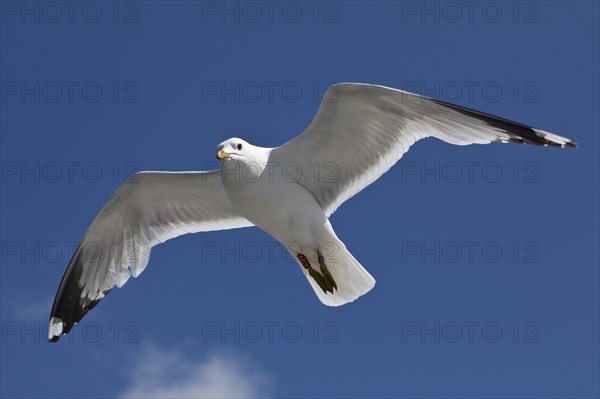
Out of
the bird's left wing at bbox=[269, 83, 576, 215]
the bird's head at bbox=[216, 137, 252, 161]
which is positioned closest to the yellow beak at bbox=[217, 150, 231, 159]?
the bird's head at bbox=[216, 137, 252, 161]

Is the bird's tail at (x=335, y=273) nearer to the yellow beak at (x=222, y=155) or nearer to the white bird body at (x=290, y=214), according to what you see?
the white bird body at (x=290, y=214)

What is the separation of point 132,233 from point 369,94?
2187 millimetres

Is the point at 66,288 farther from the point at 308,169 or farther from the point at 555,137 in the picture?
the point at 555,137

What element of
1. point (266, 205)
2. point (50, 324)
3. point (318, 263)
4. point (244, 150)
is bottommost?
point (50, 324)

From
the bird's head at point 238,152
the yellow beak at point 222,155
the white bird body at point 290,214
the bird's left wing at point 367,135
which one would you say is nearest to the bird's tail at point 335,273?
the white bird body at point 290,214

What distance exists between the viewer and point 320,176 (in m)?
5.41

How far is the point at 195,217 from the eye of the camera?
238 inches

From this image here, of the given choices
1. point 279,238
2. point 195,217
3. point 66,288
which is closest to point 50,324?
point 66,288

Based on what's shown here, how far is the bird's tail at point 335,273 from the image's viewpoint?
5176 millimetres

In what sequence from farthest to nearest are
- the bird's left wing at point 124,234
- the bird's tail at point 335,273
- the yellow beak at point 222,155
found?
the bird's left wing at point 124,234
the bird's tail at point 335,273
the yellow beak at point 222,155

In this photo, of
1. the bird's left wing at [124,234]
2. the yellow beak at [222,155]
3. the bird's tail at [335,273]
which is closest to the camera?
the yellow beak at [222,155]

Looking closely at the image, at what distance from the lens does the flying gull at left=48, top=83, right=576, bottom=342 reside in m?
4.98

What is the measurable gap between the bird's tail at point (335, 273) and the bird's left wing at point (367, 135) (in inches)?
15.1

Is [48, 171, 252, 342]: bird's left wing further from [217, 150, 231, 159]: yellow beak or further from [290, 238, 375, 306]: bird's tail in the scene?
[217, 150, 231, 159]: yellow beak
